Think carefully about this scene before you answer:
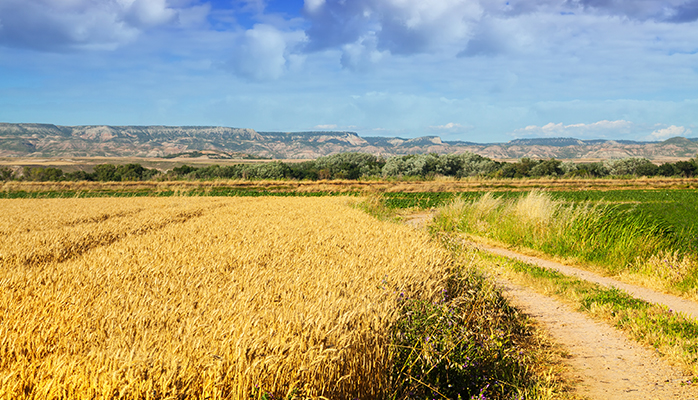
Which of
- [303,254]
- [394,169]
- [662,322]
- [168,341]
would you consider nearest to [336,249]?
[303,254]

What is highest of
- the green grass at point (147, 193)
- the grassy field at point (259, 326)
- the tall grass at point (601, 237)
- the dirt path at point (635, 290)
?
the grassy field at point (259, 326)

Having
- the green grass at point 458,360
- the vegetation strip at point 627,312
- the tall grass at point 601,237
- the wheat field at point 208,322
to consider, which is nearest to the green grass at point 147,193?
the tall grass at point 601,237

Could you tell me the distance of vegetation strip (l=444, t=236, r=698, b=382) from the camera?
649 cm

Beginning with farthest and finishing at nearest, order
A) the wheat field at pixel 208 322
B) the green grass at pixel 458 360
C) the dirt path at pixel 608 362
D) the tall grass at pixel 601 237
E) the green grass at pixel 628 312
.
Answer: the tall grass at pixel 601 237 < the green grass at pixel 628 312 < the dirt path at pixel 608 362 < the green grass at pixel 458 360 < the wheat field at pixel 208 322

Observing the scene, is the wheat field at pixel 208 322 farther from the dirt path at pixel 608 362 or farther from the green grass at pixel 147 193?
the green grass at pixel 147 193

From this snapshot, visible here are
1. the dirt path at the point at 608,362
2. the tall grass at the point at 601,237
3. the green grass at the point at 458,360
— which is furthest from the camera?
the tall grass at the point at 601,237

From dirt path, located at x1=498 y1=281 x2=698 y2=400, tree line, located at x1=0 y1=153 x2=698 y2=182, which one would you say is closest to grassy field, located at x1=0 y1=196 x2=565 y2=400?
dirt path, located at x1=498 y1=281 x2=698 y2=400

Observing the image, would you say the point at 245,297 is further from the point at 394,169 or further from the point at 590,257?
the point at 394,169

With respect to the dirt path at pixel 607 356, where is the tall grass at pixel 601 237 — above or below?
above

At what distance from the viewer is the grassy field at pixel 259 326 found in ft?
9.23

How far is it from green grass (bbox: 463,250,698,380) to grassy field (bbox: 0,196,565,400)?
158 centimetres

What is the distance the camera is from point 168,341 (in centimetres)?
317

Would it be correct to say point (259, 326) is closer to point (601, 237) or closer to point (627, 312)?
point (627, 312)

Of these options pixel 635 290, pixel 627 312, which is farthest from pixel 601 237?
pixel 627 312
